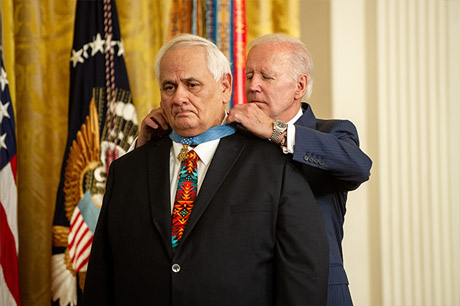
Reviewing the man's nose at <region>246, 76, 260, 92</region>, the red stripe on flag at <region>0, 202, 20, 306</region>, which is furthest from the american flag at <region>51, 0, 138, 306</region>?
the man's nose at <region>246, 76, 260, 92</region>

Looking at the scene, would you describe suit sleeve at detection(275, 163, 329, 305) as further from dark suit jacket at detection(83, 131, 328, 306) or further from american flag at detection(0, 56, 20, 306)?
american flag at detection(0, 56, 20, 306)

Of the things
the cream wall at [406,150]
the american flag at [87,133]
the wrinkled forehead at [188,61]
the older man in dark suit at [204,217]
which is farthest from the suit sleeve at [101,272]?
the cream wall at [406,150]

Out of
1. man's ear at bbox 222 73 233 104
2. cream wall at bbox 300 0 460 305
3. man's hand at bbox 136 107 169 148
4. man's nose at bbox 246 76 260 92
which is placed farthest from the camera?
cream wall at bbox 300 0 460 305

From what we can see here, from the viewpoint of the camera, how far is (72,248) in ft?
11.5

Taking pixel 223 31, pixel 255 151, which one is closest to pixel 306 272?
pixel 255 151

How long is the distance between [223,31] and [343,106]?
965 millimetres

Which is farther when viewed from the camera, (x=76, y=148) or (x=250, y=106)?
(x=76, y=148)

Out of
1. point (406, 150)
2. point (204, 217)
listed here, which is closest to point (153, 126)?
point (204, 217)

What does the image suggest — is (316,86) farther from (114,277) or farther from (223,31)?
(114,277)

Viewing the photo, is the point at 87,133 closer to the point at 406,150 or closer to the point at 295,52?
the point at 295,52

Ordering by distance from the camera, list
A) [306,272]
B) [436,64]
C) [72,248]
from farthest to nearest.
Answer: [436,64]
[72,248]
[306,272]

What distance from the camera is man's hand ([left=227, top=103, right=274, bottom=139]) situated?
2.10 meters

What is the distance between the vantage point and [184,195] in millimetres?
2035

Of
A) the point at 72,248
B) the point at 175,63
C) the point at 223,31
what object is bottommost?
the point at 72,248
